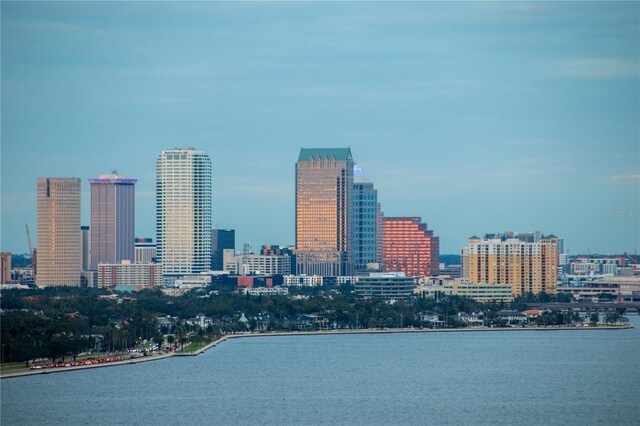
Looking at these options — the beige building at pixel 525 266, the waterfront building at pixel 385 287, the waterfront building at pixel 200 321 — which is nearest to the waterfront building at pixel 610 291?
the beige building at pixel 525 266

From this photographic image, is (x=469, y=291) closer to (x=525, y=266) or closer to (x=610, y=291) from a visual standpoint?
(x=525, y=266)

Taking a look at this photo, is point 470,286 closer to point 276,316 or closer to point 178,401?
point 276,316

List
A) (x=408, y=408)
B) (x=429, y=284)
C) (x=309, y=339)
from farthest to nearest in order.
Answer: (x=429, y=284) → (x=309, y=339) → (x=408, y=408)

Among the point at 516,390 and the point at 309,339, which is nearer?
the point at 516,390

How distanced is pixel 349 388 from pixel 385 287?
98.4 metres

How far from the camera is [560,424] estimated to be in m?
67.4

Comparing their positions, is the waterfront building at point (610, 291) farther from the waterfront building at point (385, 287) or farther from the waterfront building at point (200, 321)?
the waterfront building at point (200, 321)

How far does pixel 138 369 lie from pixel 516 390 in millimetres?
23487

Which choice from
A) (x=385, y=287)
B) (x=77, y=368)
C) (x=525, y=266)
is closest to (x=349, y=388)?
(x=77, y=368)

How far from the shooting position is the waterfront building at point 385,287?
17932cm

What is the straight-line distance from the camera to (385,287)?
180500mm

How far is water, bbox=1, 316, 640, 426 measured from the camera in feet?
229

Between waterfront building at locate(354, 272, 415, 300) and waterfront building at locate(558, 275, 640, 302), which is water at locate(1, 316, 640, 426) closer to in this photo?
waterfront building at locate(354, 272, 415, 300)

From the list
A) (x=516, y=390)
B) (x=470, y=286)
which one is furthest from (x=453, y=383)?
(x=470, y=286)
